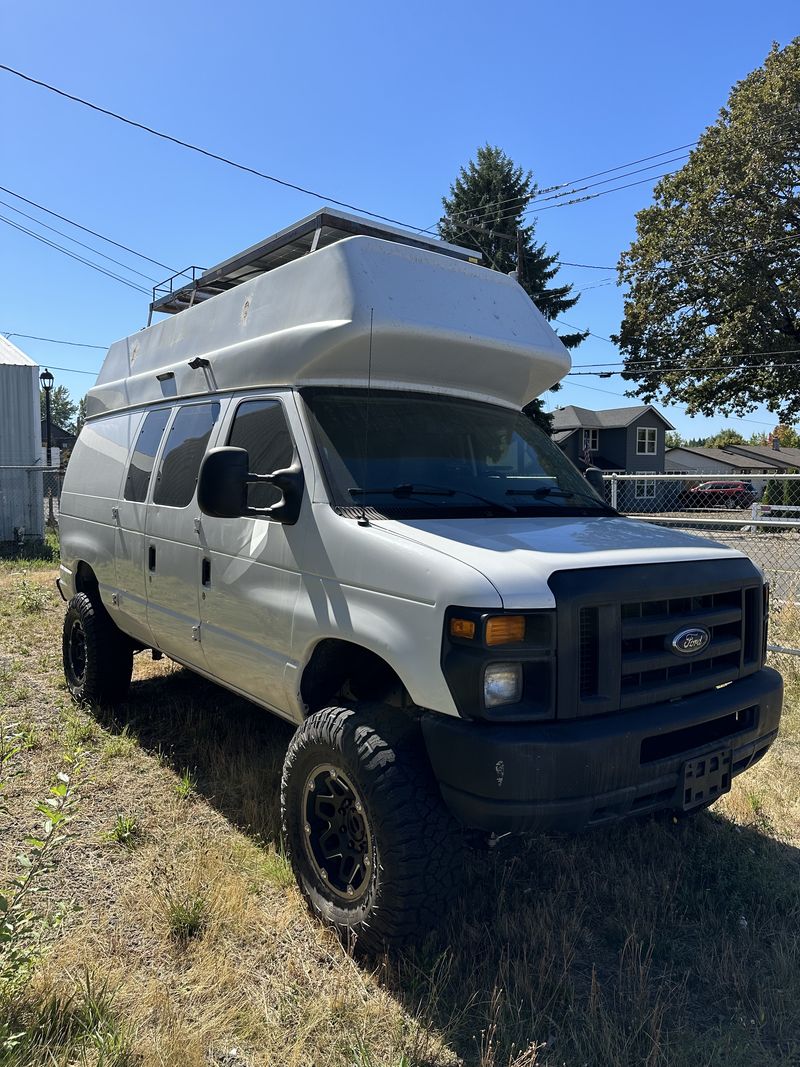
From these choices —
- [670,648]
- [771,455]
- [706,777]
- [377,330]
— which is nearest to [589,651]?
[670,648]


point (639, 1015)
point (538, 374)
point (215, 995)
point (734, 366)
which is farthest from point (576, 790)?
point (734, 366)

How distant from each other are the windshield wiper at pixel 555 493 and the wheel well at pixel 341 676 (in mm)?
1027

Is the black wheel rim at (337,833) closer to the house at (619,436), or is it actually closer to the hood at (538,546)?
the hood at (538,546)

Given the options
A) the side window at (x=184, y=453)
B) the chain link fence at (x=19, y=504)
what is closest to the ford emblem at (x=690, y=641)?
the side window at (x=184, y=453)

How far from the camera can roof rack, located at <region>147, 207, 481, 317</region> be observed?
4.30m

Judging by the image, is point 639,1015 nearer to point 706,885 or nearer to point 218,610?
point 706,885

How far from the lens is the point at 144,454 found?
493cm

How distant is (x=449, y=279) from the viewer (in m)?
3.88

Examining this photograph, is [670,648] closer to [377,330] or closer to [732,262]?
[377,330]

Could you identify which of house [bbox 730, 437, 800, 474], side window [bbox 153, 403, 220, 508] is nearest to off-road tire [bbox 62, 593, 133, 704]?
side window [bbox 153, 403, 220, 508]

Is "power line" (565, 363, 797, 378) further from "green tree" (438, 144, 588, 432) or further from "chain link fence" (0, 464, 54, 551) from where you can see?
"chain link fence" (0, 464, 54, 551)

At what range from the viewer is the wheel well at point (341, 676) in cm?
322

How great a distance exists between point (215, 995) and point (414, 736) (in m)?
1.10

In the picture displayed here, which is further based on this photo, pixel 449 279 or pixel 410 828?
pixel 449 279
